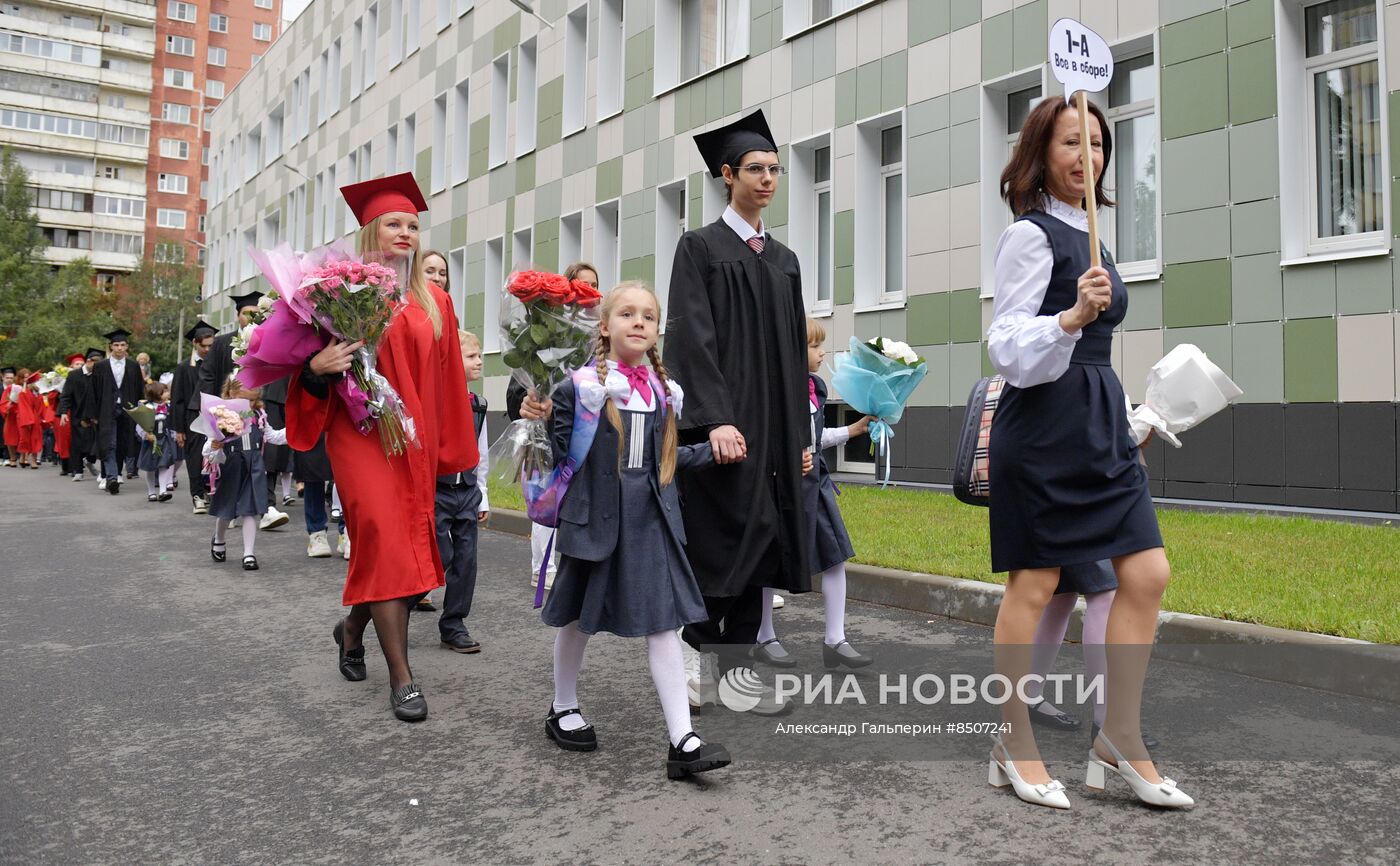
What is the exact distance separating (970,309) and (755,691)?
10134 mm

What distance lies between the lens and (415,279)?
512cm

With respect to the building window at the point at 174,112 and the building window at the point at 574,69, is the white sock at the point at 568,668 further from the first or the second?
the building window at the point at 174,112

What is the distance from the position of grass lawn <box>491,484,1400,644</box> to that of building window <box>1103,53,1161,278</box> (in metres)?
3.66

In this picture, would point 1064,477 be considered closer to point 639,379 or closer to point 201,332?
point 639,379

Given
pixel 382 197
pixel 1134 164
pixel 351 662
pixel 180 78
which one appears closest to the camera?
pixel 382 197

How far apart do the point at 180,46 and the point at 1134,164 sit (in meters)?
90.1

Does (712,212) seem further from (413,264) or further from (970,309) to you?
(413,264)

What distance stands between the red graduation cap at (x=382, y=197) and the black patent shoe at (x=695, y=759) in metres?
2.65

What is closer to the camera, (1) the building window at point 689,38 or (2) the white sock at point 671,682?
(2) the white sock at point 671,682

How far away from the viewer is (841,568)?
218 inches

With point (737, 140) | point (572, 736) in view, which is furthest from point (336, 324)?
point (572, 736)

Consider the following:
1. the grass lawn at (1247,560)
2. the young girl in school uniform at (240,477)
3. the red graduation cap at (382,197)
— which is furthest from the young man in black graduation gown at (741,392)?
the young girl in school uniform at (240,477)

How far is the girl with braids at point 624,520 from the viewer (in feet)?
12.7

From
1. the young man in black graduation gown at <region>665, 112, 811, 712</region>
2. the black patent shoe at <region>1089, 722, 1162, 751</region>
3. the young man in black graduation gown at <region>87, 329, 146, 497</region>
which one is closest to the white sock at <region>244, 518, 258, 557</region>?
the young man in black graduation gown at <region>665, 112, 811, 712</region>
